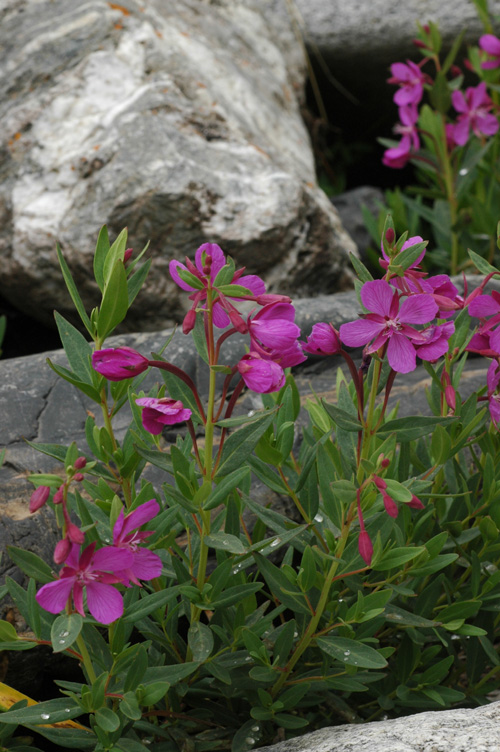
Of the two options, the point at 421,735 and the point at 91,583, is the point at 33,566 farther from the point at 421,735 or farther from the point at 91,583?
the point at 421,735

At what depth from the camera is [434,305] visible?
110 centimetres

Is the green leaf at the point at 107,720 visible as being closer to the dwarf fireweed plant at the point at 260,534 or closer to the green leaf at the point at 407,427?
the dwarf fireweed plant at the point at 260,534

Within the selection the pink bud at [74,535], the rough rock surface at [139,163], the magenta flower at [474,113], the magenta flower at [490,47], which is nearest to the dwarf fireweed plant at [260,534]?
the pink bud at [74,535]

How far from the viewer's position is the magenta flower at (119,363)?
3.56 ft

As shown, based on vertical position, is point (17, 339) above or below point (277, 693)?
below

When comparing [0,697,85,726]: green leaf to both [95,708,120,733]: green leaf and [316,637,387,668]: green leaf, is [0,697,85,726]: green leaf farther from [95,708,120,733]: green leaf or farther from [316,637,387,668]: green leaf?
[316,637,387,668]: green leaf

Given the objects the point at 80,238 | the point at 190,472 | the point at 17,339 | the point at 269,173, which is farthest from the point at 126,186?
the point at 190,472

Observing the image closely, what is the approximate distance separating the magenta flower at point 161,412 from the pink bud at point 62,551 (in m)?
0.21

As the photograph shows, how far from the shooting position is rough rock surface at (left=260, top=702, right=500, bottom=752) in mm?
1109

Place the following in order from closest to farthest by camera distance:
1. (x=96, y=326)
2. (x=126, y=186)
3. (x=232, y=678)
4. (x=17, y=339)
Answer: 1. (x=96, y=326)
2. (x=232, y=678)
3. (x=126, y=186)
4. (x=17, y=339)

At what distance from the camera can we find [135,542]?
1.13 m

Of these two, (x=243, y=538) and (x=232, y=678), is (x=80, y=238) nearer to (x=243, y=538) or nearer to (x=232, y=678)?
(x=243, y=538)

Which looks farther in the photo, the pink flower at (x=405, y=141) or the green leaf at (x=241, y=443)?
the pink flower at (x=405, y=141)

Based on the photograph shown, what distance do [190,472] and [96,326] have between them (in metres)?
0.29
